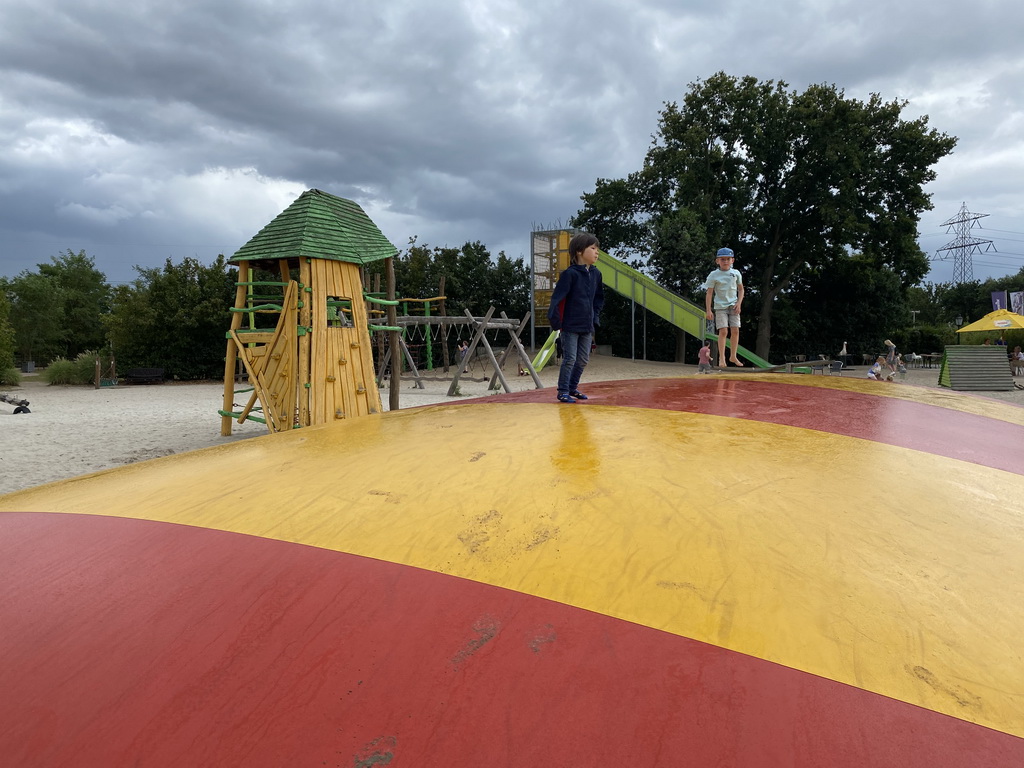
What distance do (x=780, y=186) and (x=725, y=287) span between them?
21985mm

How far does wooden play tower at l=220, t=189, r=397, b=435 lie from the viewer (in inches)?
273

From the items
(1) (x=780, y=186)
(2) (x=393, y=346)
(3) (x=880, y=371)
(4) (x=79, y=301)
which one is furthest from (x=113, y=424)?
(4) (x=79, y=301)

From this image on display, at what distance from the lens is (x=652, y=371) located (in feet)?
71.1

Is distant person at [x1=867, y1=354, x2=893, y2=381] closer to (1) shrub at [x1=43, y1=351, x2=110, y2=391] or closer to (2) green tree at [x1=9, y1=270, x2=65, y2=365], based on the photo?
(1) shrub at [x1=43, y1=351, x2=110, y2=391]

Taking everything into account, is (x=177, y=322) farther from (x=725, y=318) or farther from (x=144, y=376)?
(x=725, y=318)

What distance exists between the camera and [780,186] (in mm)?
25062

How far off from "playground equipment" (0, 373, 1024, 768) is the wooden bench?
23.7 meters

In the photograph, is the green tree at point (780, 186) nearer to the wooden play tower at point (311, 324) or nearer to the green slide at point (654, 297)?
the green slide at point (654, 297)

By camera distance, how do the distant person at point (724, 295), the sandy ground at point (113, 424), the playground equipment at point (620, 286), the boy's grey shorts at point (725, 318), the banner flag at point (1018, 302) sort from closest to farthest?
the distant person at point (724, 295)
the boy's grey shorts at point (725, 318)
the sandy ground at point (113, 424)
the playground equipment at point (620, 286)
the banner flag at point (1018, 302)

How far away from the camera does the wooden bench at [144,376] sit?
2231 centimetres

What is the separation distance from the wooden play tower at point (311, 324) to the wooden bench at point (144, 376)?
17277 mm

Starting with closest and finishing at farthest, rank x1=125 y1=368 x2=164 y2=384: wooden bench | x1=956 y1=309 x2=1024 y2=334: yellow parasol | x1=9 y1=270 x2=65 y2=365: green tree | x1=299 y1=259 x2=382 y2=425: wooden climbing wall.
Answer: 1. x1=299 y1=259 x2=382 y2=425: wooden climbing wall
2. x1=956 y1=309 x2=1024 y2=334: yellow parasol
3. x1=125 y1=368 x2=164 y2=384: wooden bench
4. x1=9 y1=270 x2=65 y2=365: green tree

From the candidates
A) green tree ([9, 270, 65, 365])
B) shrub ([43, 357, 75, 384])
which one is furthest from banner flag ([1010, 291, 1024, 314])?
green tree ([9, 270, 65, 365])

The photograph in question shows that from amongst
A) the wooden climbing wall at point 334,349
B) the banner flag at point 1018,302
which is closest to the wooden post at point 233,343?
the wooden climbing wall at point 334,349
